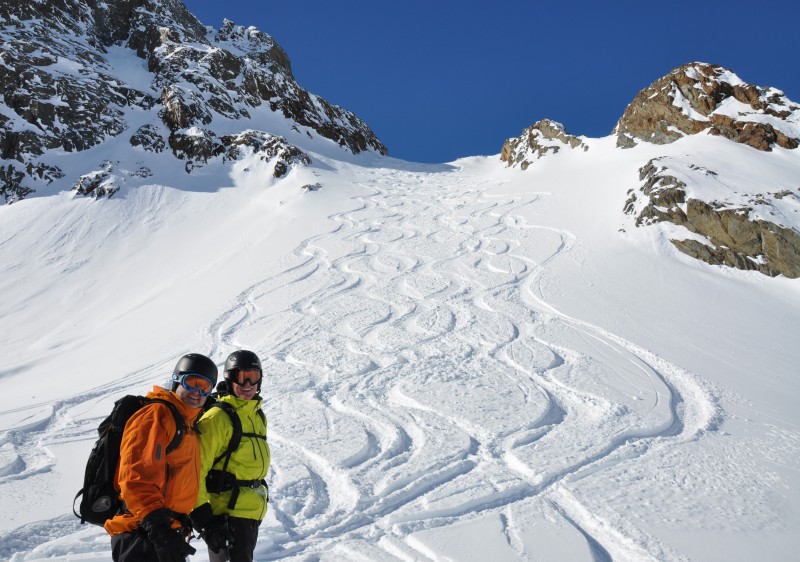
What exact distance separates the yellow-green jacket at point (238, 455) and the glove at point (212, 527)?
0.04 meters

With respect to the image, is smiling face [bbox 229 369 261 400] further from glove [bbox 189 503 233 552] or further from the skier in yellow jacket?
glove [bbox 189 503 233 552]

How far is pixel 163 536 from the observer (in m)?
2.64

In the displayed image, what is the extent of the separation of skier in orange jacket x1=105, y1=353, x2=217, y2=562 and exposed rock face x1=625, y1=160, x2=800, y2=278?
59.1 ft

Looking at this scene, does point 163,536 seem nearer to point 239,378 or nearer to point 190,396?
point 190,396

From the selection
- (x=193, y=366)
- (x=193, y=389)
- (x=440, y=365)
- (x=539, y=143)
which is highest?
(x=539, y=143)

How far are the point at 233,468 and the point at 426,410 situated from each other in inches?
200

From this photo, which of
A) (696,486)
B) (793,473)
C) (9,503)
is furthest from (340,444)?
(793,473)

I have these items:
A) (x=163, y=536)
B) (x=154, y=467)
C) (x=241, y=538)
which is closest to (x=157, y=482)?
(x=154, y=467)

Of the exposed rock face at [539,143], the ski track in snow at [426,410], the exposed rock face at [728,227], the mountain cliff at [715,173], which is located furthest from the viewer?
the exposed rock face at [539,143]

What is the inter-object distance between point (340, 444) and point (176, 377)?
436 cm

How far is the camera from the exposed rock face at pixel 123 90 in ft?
97.6

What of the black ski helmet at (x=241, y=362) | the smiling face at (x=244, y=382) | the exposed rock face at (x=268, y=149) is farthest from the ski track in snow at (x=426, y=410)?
the exposed rock face at (x=268, y=149)

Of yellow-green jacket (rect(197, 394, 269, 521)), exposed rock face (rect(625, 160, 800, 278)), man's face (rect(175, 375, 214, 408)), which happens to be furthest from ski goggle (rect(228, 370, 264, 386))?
exposed rock face (rect(625, 160, 800, 278))

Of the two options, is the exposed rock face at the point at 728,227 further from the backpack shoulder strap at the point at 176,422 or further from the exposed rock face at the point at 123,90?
the exposed rock face at the point at 123,90
